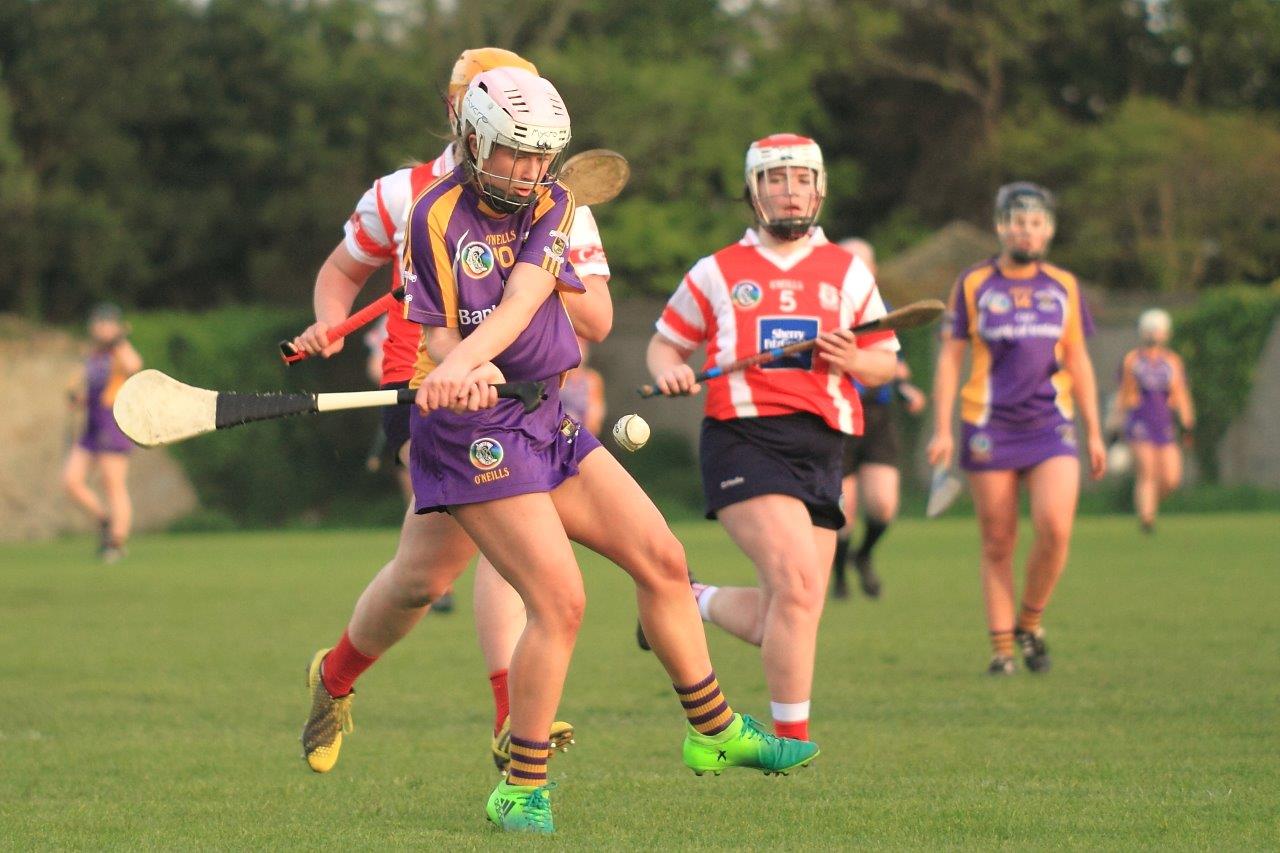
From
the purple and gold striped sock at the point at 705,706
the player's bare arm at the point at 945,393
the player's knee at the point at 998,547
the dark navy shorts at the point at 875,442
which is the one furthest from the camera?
the dark navy shorts at the point at 875,442

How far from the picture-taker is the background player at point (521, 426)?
200 inches

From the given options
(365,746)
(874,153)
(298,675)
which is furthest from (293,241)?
(365,746)

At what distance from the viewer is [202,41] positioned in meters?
35.2

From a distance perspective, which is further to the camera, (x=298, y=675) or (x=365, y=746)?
(x=298, y=675)

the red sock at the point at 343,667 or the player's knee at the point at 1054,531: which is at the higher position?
the player's knee at the point at 1054,531

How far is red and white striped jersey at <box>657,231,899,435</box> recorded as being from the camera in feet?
22.1

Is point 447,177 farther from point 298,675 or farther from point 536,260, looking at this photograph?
point 298,675

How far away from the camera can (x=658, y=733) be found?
290 inches

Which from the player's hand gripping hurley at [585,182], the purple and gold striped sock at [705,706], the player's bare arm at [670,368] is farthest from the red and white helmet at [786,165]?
the purple and gold striped sock at [705,706]

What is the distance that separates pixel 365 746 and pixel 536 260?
2.61 meters

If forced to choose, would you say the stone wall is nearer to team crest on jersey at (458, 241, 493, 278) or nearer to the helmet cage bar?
the helmet cage bar

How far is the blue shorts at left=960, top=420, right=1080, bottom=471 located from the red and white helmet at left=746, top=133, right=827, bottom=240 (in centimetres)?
244

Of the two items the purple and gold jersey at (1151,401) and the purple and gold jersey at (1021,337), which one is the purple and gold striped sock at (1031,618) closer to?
the purple and gold jersey at (1021,337)

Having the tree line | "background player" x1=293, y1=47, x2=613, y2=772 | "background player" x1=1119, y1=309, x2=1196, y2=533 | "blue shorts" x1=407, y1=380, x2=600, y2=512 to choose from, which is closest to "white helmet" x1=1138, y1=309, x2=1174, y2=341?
"background player" x1=1119, y1=309, x2=1196, y2=533
